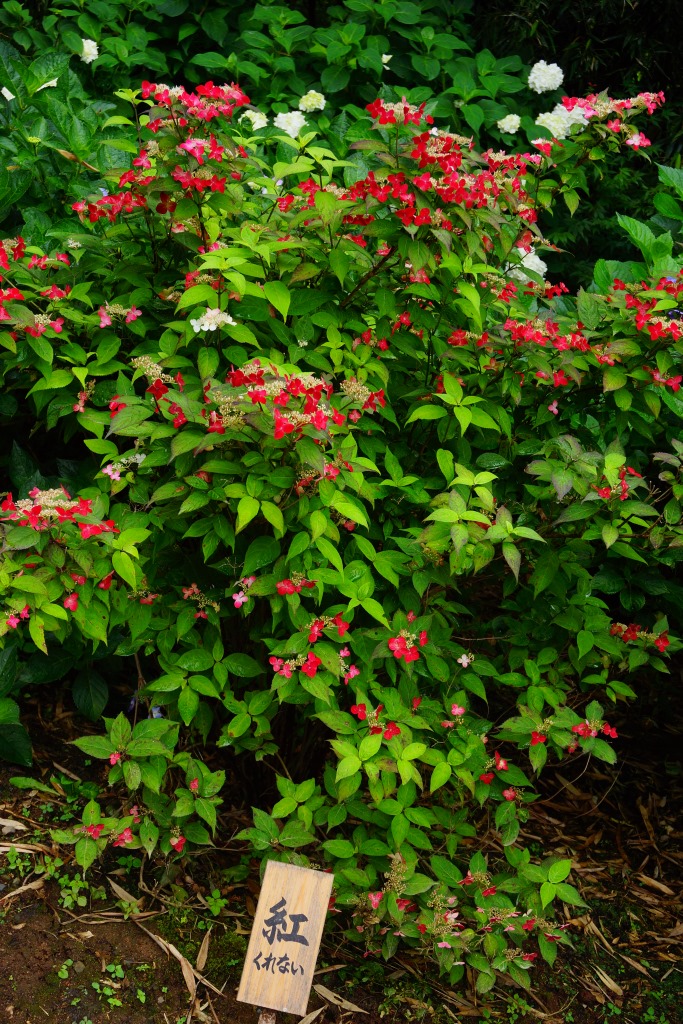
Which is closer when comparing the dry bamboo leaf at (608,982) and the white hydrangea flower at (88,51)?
the dry bamboo leaf at (608,982)

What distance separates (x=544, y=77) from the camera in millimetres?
3785

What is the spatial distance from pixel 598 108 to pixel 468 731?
1.51m

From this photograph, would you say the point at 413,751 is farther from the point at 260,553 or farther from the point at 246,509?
the point at 246,509

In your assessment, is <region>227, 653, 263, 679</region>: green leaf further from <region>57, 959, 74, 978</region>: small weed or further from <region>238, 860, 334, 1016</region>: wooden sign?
<region>57, 959, 74, 978</region>: small weed

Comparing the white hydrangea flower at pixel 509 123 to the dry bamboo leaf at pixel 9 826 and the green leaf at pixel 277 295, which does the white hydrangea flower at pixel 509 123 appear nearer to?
the green leaf at pixel 277 295

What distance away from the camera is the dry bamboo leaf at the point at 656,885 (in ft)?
8.63

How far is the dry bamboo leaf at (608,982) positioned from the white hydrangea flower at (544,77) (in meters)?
3.30

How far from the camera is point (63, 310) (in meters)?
2.08

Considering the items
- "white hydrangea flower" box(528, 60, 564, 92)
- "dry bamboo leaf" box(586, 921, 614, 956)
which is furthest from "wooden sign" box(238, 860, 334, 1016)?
"white hydrangea flower" box(528, 60, 564, 92)

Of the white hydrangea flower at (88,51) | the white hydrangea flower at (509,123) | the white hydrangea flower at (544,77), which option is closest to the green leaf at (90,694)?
the white hydrangea flower at (88,51)

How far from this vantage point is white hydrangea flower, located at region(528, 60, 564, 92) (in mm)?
3775

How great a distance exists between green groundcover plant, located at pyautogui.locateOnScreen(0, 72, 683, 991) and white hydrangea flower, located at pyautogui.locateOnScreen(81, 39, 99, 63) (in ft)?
3.85

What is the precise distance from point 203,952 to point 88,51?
3.01 metres

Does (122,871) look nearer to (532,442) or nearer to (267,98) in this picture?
(532,442)
